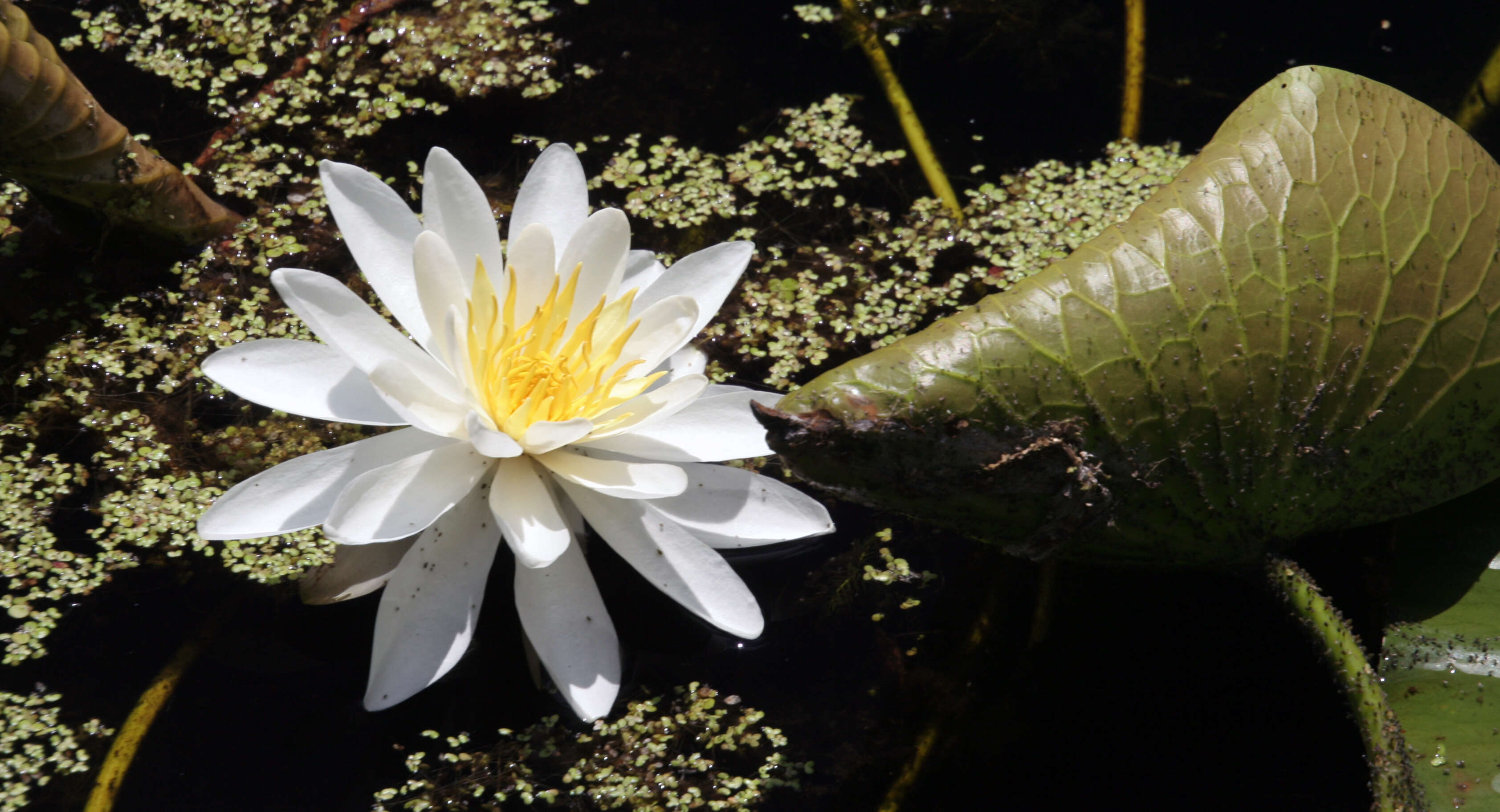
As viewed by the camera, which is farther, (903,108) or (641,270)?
(903,108)

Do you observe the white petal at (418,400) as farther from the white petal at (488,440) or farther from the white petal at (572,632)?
the white petal at (572,632)

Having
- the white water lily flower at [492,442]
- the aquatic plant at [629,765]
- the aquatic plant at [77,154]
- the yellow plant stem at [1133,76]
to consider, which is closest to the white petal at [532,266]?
the white water lily flower at [492,442]

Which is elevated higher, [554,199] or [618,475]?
[554,199]

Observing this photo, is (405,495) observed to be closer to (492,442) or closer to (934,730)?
(492,442)

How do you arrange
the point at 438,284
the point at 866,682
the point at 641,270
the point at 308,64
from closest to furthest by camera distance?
the point at 438,284
the point at 866,682
the point at 641,270
the point at 308,64

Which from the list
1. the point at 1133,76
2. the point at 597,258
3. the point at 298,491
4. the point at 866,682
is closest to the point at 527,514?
the point at 298,491

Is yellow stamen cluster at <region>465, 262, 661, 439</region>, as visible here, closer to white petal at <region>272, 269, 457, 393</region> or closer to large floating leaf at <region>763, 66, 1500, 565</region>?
white petal at <region>272, 269, 457, 393</region>
